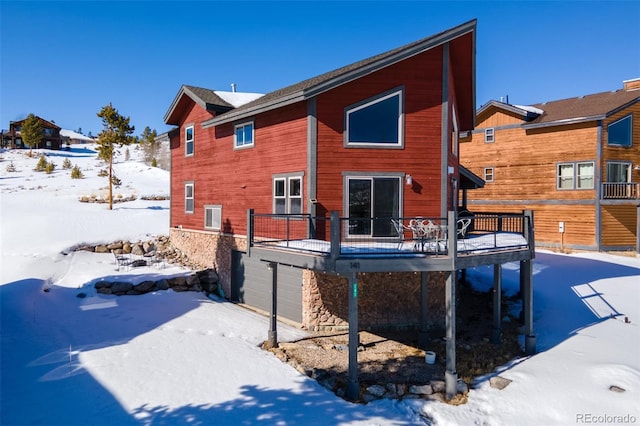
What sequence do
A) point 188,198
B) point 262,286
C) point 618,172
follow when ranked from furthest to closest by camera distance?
point 618,172, point 188,198, point 262,286

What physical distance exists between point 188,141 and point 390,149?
41.5 feet

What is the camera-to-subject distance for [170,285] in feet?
55.1

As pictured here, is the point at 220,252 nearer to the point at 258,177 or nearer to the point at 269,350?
the point at 258,177

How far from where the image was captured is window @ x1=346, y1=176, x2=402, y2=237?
13.1 m

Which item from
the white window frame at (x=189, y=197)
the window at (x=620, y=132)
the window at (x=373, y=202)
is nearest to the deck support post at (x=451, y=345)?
the window at (x=373, y=202)

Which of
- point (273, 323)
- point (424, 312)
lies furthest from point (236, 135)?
point (424, 312)

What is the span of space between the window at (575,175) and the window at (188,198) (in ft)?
75.7

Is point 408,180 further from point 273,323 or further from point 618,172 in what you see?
point 618,172

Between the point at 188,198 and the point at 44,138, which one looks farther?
the point at 44,138

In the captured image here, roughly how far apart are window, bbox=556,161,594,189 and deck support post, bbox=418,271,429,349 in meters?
17.1

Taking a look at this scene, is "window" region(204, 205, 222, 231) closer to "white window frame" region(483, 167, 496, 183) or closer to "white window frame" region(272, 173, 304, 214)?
"white window frame" region(272, 173, 304, 214)

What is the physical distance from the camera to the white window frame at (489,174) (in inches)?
1099

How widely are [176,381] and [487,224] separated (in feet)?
62.9

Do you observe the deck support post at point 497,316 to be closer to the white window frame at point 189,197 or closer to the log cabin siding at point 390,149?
the log cabin siding at point 390,149
